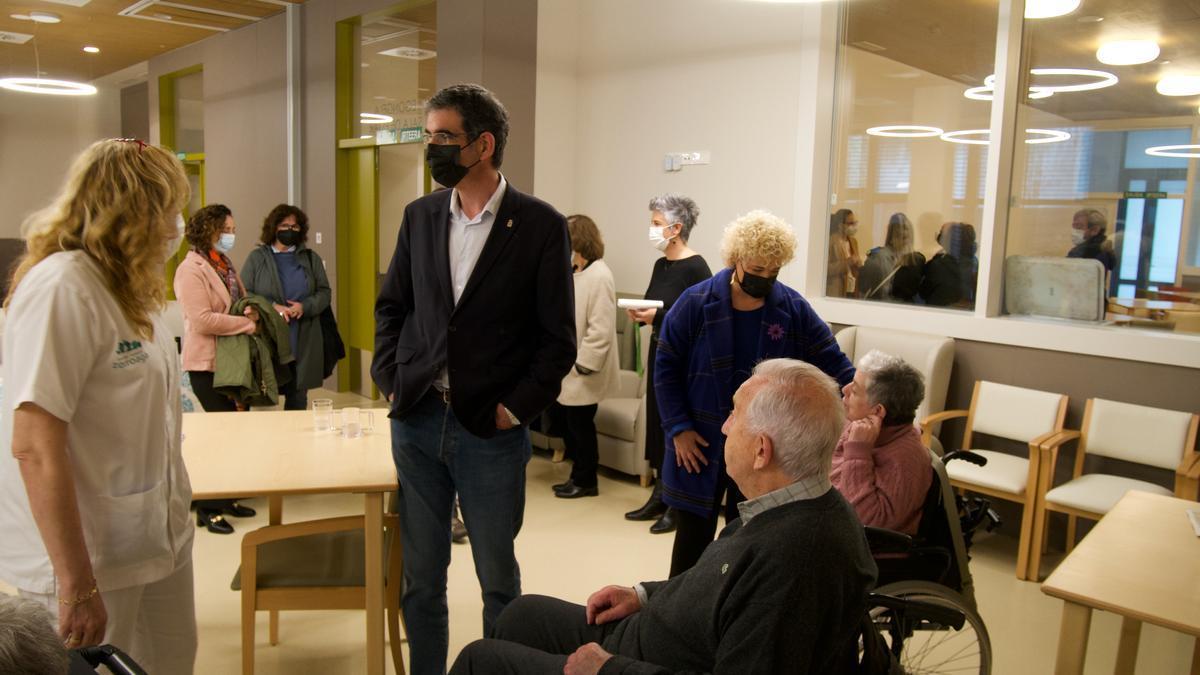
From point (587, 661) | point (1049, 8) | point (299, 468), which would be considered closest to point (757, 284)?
point (587, 661)

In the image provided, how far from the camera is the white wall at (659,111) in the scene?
5172 millimetres

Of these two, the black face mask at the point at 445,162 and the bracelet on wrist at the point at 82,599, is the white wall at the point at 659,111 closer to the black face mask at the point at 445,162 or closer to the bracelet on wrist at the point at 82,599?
the black face mask at the point at 445,162

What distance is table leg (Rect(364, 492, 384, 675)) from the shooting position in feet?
8.25

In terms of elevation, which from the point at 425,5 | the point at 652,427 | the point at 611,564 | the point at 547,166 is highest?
the point at 425,5

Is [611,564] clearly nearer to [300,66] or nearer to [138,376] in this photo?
[138,376]

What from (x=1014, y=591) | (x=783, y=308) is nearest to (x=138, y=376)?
(x=783, y=308)

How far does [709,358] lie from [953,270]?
2.59m

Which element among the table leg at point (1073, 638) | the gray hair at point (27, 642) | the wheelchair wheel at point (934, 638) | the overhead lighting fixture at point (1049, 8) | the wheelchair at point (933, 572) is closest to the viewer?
the gray hair at point (27, 642)

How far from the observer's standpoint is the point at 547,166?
6215mm

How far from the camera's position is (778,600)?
1557 mm

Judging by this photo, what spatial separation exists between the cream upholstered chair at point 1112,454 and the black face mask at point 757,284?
188 cm

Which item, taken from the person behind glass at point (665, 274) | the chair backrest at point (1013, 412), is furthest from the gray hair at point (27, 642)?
the chair backrest at point (1013, 412)

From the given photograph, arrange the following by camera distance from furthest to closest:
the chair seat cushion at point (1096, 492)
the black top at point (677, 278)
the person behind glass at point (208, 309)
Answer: the black top at point (677, 278) < the person behind glass at point (208, 309) < the chair seat cushion at point (1096, 492)

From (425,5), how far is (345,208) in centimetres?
177
